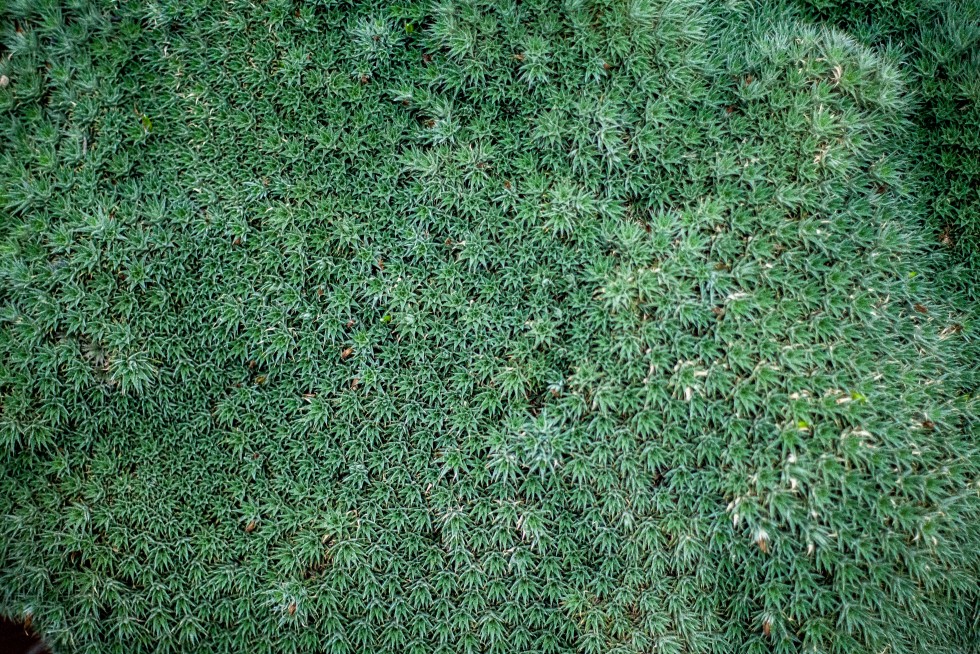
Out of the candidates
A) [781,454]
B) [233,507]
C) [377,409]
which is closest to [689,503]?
[781,454]

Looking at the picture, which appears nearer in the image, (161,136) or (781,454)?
(781,454)

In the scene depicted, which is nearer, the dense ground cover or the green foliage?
the dense ground cover

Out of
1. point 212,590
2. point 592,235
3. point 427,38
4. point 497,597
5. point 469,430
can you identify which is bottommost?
point 212,590

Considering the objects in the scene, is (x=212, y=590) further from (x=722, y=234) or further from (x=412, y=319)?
(x=722, y=234)

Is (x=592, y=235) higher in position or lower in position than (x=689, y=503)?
higher

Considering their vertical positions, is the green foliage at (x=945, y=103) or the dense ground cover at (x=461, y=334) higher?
the green foliage at (x=945, y=103)

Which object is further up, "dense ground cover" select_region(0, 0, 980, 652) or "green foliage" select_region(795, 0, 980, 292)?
"green foliage" select_region(795, 0, 980, 292)

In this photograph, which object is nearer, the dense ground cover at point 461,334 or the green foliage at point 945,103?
the dense ground cover at point 461,334

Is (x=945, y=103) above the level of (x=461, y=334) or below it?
above
